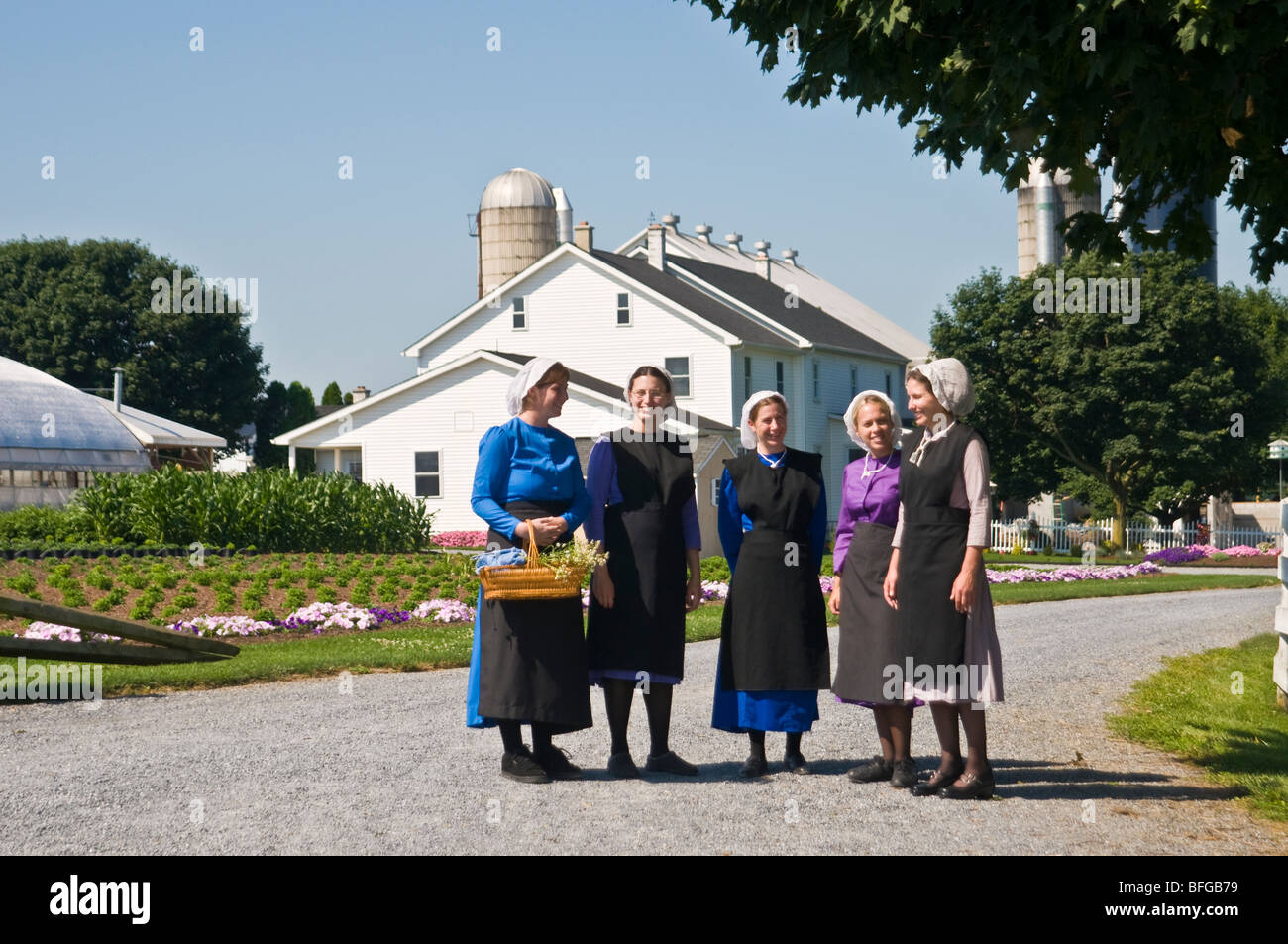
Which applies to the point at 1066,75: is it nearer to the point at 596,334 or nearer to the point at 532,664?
the point at 532,664

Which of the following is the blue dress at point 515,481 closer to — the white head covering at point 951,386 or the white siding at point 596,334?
the white head covering at point 951,386

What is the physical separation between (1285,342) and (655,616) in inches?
2689

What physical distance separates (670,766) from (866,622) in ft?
4.52

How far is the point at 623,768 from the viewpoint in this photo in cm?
761

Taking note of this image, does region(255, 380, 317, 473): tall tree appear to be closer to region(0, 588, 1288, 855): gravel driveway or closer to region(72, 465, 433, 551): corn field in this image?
region(72, 465, 433, 551): corn field

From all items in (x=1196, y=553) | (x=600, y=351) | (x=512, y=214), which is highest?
(x=512, y=214)

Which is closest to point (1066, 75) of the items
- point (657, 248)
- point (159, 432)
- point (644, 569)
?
point (644, 569)

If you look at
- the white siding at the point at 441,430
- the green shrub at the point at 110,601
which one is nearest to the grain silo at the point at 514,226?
the white siding at the point at 441,430

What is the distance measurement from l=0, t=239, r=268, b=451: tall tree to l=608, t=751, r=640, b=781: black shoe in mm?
58864

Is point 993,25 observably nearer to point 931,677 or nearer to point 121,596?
point 931,677

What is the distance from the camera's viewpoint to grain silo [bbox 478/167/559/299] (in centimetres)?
5191

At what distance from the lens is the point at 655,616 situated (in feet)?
25.3

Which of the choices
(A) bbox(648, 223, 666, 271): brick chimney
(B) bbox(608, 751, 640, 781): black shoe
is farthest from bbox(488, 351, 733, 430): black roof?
(B) bbox(608, 751, 640, 781): black shoe

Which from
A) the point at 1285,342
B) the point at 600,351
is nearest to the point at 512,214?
the point at 600,351
